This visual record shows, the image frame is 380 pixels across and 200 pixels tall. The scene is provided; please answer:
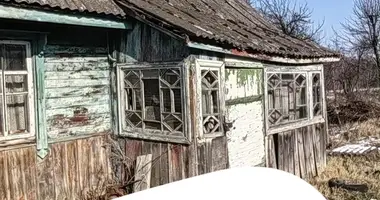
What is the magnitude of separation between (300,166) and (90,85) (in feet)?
14.6

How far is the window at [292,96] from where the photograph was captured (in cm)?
807

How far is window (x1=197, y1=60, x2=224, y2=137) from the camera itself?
20.6 ft

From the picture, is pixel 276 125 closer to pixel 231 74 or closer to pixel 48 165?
pixel 231 74

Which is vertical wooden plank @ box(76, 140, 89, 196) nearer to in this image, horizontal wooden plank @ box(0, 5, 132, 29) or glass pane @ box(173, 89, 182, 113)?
glass pane @ box(173, 89, 182, 113)

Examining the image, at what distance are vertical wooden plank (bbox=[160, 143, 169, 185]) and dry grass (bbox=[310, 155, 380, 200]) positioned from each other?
9.45 ft

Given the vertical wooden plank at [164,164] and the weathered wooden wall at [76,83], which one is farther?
the vertical wooden plank at [164,164]

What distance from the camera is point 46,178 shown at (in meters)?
6.15

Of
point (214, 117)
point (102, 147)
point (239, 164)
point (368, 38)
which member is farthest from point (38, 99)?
point (368, 38)

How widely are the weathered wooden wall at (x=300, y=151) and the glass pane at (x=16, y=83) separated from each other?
4184 mm

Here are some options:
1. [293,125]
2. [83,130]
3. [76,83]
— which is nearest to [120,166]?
[83,130]

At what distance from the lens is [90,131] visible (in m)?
6.68

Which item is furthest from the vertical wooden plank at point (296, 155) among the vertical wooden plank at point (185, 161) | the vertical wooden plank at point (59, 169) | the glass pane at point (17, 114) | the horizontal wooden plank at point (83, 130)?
the glass pane at point (17, 114)

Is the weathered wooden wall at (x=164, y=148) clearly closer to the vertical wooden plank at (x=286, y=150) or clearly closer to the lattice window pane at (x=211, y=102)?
the lattice window pane at (x=211, y=102)

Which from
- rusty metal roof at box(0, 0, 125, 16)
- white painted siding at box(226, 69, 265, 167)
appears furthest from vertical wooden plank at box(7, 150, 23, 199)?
white painted siding at box(226, 69, 265, 167)
